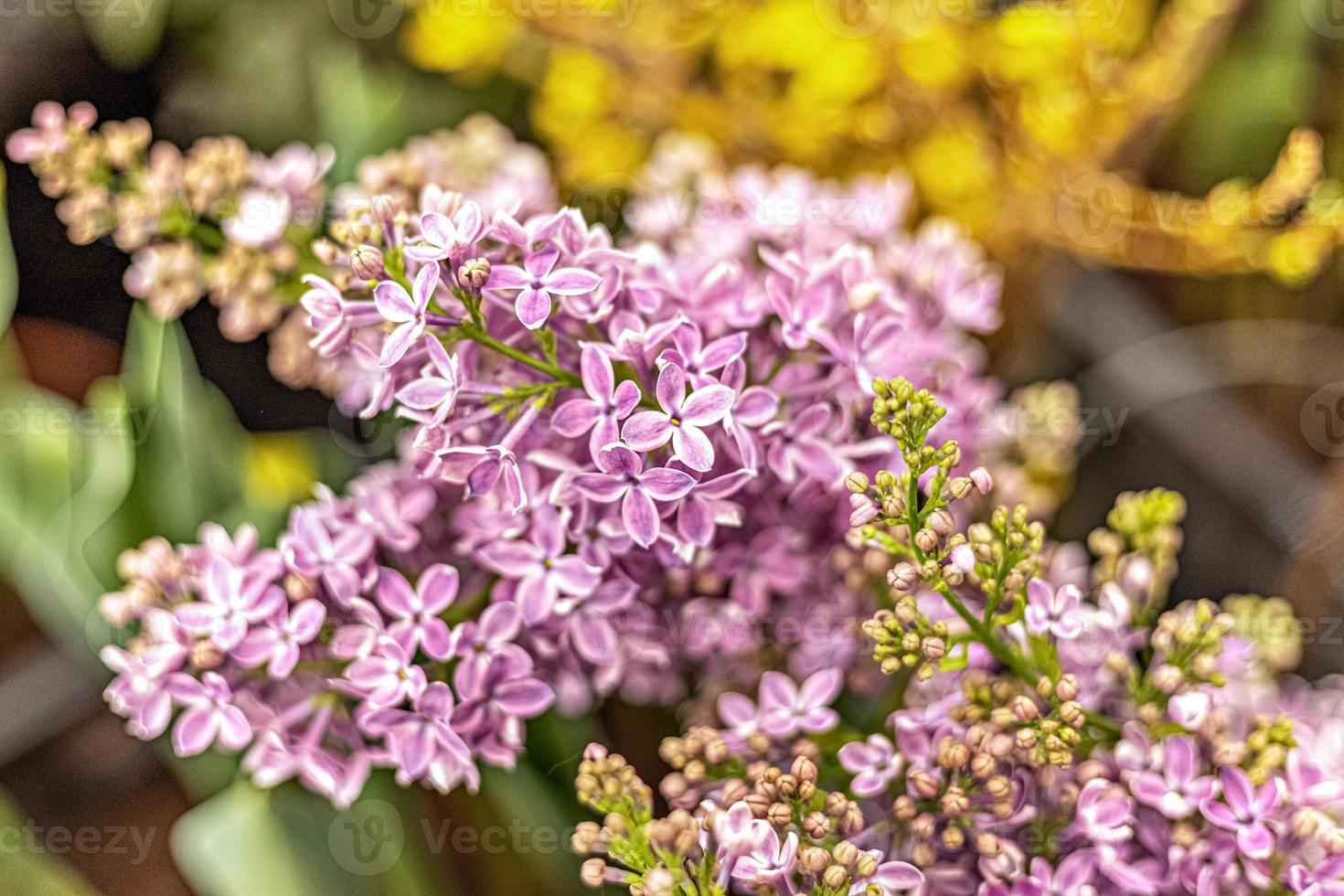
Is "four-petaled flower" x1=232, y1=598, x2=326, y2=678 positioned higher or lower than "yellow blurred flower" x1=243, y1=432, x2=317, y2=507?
higher

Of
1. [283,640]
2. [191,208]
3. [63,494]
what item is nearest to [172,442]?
[63,494]

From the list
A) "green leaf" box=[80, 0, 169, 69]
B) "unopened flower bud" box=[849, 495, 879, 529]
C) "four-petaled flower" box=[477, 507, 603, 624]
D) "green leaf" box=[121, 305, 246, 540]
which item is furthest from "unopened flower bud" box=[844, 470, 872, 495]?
"green leaf" box=[80, 0, 169, 69]

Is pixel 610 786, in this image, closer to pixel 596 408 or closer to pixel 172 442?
pixel 596 408

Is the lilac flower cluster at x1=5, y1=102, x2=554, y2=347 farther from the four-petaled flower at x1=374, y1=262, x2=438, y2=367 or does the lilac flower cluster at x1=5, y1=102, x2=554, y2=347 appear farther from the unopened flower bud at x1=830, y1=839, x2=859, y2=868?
the unopened flower bud at x1=830, y1=839, x2=859, y2=868

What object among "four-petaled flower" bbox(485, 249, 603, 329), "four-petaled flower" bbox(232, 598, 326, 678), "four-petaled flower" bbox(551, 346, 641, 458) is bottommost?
"four-petaled flower" bbox(232, 598, 326, 678)

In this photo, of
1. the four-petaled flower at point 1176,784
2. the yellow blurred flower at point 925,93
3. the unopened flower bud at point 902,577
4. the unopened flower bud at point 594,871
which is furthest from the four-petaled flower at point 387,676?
the yellow blurred flower at point 925,93

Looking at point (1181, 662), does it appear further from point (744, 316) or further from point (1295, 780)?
point (744, 316)

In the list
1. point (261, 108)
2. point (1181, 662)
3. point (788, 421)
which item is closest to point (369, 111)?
point (261, 108)
